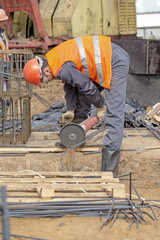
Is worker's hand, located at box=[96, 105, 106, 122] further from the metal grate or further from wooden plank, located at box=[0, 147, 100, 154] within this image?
the metal grate

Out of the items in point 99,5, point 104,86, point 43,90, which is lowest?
point 43,90

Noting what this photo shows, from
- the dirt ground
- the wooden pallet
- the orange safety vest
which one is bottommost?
the dirt ground

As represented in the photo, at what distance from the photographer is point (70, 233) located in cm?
391

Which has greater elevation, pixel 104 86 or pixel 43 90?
pixel 104 86

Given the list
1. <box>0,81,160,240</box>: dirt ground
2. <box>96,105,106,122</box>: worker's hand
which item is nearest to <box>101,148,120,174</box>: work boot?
<box>0,81,160,240</box>: dirt ground

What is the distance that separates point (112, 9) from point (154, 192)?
31.2ft

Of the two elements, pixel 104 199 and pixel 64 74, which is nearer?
pixel 104 199

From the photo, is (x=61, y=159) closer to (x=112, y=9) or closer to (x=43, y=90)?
(x=43, y=90)

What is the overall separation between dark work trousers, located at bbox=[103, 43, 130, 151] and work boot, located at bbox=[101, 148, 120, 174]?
0.22 feet

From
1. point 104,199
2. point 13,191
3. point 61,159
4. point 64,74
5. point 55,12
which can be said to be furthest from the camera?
point 55,12

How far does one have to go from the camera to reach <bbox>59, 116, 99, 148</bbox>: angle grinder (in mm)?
5598

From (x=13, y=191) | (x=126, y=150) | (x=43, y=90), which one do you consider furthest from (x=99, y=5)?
(x=13, y=191)

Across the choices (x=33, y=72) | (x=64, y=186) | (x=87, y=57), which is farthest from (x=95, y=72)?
(x=64, y=186)

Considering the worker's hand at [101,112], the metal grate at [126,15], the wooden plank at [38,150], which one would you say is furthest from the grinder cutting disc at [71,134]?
the metal grate at [126,15]
